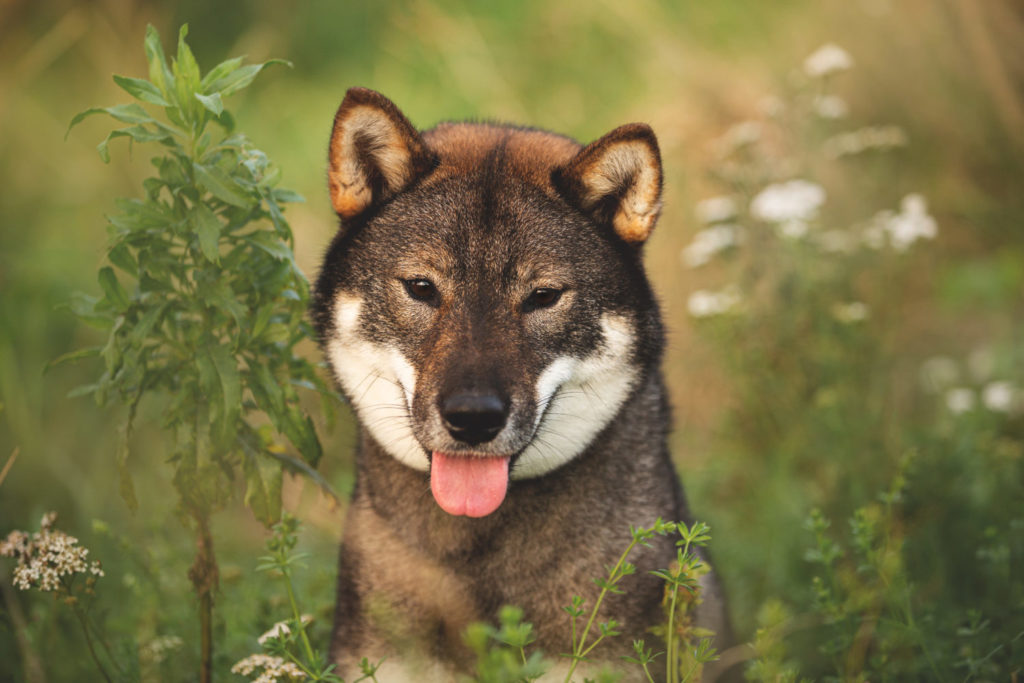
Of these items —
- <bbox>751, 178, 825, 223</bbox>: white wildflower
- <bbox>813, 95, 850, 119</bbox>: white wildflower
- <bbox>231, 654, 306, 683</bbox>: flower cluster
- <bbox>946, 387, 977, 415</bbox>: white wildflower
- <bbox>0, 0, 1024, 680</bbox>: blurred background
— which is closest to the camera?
<bbox>231, 654, 306, 683</bbox>: flower cluster

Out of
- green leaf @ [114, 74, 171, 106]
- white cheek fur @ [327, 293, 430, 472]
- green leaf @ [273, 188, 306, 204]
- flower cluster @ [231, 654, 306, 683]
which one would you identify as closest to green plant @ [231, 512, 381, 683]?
flower cluster @ [231, 654, 306, 683]

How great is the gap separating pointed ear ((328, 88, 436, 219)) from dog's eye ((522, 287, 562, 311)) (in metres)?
0.62

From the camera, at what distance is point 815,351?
5.23 m

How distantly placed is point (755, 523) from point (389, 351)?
3.09m

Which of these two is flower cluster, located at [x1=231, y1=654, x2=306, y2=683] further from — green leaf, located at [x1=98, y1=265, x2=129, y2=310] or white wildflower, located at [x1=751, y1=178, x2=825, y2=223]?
white wildflower, located at [x1=751, y1=178, x2=825, y2=223]

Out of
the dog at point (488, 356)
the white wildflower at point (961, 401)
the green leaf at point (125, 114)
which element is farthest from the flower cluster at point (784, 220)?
the green leaf at point (125, 114)

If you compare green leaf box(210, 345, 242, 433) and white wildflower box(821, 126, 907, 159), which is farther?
white wildflower box(821, 126, 907, 159)

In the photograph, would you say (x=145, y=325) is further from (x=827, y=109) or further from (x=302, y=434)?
(x=827, y=109)

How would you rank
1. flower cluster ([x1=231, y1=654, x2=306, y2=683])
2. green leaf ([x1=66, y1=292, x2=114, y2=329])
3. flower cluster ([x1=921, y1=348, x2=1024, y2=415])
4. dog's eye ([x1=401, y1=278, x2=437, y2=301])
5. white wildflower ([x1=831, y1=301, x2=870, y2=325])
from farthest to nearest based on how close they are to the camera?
flower cluster ([x1=921, y1=348, x2=1024, y2=415]) < white wildflower ([x1=831, y1=301, x2=870, y2=325]) < dog's eye ([x1=401, y1=278, x2=437, y2=301]) < green leaf ([x1=66, y1=292, x2=114, y2=329]) < flower cluster ([x1=231, y1=654, x2=306, y2=683])

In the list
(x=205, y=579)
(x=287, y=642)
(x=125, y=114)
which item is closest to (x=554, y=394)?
(x=287, y=642)

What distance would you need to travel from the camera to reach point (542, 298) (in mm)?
3102

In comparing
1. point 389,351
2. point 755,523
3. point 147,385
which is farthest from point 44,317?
point 755,523

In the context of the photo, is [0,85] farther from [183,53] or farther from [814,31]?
[814,31]

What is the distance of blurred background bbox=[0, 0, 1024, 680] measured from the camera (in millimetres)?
4195
